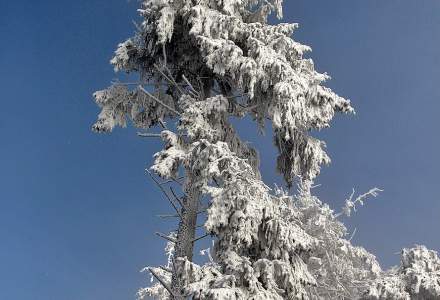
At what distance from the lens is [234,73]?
423 inches

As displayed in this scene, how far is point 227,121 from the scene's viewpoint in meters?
11.6

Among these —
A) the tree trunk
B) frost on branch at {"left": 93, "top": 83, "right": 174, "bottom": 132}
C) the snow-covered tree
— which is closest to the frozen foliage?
the snow-covered tree

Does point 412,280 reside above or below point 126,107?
below

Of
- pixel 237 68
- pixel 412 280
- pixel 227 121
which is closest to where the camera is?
pixel 237 68

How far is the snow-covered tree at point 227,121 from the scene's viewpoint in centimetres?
878

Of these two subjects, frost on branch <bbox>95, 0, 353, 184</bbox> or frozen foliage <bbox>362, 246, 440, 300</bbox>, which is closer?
frost on branch <bbox>95, 0, 353, 184</bbox>

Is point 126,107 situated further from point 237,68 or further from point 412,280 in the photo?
point 412,280

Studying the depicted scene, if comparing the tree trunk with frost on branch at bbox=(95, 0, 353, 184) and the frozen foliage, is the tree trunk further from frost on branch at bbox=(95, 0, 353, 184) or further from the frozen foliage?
the frozen foliage

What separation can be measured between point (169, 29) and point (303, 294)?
6223mm

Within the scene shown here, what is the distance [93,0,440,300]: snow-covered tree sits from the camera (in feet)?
28.8

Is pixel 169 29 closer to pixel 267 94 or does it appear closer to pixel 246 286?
pixel 267 94

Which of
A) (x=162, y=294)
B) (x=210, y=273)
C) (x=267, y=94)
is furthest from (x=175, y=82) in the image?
(x=162, y=294)

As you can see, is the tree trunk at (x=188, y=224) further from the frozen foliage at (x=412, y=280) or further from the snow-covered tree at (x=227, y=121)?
the frozen foliage at (x=412, y=280)

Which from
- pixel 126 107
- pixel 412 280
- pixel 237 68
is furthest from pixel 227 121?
pixel 412 280
